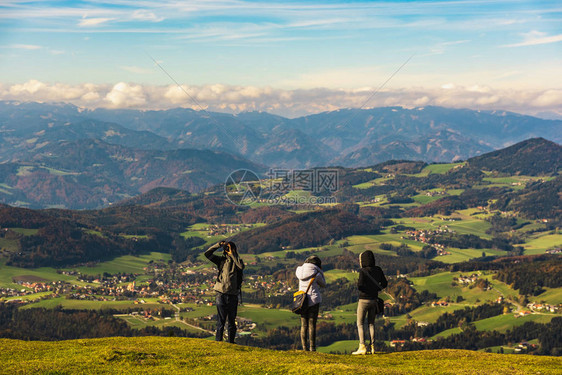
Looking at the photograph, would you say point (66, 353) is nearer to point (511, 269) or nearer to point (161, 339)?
point (161, 339)

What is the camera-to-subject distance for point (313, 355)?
2070 centimetres

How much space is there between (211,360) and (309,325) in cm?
491

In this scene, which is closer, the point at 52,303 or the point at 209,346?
the point at 209,346

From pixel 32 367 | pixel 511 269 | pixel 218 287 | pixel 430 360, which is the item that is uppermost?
pixel 218 287

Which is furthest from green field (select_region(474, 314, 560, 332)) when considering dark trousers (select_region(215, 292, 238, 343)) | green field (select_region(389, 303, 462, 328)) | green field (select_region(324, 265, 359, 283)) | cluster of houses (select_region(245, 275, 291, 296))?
dark trousers (select_region(215, 292, 238, 343))

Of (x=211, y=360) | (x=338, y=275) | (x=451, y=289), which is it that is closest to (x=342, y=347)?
(x=451, y=289)

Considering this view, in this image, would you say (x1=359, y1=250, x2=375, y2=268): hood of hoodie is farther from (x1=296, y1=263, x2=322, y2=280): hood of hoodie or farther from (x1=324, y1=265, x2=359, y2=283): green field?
(x1=324, y1=265, x2=359, y2=283): green field

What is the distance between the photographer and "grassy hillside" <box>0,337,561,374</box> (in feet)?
56.1

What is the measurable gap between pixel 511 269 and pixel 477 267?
13.4m

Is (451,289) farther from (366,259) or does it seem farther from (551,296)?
(366,259)

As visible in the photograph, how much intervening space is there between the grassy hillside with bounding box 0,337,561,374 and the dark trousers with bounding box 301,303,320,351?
41.0 inches

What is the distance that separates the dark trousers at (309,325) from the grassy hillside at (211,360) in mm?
1042

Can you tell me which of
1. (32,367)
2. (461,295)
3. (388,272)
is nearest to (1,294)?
(388,272)

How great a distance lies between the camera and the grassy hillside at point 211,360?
17.1m
